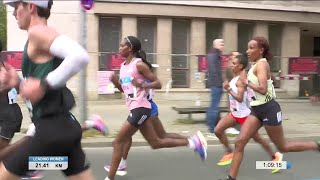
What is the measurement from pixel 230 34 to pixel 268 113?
13389 mm

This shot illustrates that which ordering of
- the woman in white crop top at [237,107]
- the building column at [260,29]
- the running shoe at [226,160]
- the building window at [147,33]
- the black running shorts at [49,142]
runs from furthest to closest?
1. the building column at [260,29]
2. the building window at [147,33]
3. the running shoe at [226,160]
4. the woman in white crop top at [237,107]
5. the black running shorts at [49,142]

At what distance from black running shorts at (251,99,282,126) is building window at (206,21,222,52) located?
1313cm

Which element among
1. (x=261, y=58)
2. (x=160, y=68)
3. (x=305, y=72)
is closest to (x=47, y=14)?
(x=261, y=58)

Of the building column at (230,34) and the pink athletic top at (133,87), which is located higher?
the building column at (230,34)

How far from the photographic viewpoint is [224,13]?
1844cm

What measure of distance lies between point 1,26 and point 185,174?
1628 inches

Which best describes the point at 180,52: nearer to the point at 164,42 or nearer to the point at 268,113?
the point at 164,42

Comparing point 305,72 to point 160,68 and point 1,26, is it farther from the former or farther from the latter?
point 1,26

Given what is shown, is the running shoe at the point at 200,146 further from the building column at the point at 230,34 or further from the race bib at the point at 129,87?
the building column at the point at 230,34

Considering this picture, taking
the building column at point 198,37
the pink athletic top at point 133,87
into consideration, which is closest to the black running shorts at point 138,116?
the pink athletic top at point 133,87
